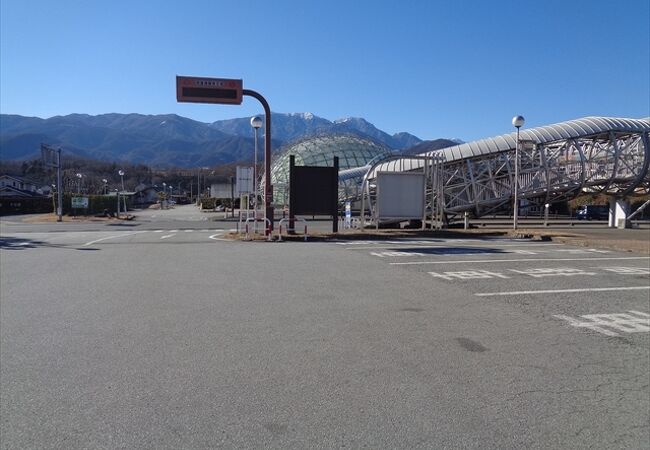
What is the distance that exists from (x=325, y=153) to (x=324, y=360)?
3101 inches

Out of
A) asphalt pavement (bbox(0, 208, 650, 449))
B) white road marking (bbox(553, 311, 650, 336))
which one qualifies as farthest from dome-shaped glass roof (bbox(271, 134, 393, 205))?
white road marking (bbox(553, 311, 650, 336))

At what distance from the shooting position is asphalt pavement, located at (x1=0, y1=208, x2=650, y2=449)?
382cm

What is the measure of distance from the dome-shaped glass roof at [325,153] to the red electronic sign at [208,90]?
187 feet

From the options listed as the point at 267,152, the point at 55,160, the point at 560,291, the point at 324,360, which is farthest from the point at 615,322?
the point at 55,160

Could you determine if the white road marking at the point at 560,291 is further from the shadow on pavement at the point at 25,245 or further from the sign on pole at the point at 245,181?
the sign on pole at the point at 245,181

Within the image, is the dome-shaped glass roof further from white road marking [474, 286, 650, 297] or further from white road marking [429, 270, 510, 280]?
white road marking [474, 286, 650, 297]

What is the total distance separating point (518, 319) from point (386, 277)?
12.8 ft

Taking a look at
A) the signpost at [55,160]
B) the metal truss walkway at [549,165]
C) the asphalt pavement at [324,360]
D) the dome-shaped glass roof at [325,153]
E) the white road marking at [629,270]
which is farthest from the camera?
the dome-shaped glass roof at [325,153]

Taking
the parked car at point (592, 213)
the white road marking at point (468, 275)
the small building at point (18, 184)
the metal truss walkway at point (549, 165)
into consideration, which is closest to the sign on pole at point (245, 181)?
the white road marking at point (468, 275)

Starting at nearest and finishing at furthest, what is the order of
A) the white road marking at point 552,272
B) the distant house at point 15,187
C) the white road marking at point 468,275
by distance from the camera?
the white road marking at point 468,275
the white road marking at point 552,272
the distant house at point 15,187

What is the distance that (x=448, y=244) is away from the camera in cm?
1856

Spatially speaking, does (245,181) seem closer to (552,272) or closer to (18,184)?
(552,272)

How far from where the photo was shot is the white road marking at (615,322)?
22.0ft

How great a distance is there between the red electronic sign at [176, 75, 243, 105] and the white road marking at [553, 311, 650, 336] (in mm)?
15959
